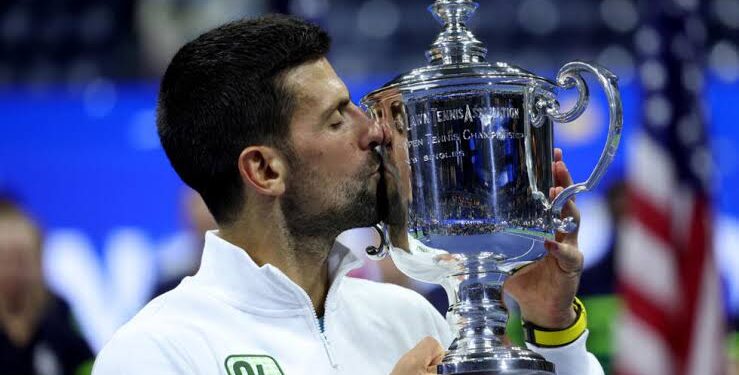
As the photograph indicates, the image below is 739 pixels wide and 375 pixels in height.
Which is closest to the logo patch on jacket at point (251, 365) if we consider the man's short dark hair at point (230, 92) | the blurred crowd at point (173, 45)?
the man's short dark hair at point (230, 92)

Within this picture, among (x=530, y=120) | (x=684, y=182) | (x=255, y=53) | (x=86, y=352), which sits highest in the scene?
(x=255, y=53)

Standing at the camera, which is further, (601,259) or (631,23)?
(631,23)

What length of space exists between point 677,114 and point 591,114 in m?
0.55

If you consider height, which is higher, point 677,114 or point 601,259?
point 677,114

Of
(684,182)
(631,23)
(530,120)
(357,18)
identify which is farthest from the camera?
(357,18)

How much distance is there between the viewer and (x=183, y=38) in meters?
6.30

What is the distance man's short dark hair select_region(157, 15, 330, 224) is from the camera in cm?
222

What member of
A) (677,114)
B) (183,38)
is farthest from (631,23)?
(183,38)

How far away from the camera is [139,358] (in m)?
2.05

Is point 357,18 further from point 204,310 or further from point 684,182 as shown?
point 204,310

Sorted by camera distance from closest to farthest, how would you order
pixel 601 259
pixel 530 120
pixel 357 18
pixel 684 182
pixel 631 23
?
pixel 530 120 → pixel 684 182 → pixel 601 259 → pixel 631 23 → pixel 357 18

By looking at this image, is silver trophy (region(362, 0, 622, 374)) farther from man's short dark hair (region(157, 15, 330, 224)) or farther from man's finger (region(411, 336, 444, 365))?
man's short dark hair (region(157, 15, 330, 224))

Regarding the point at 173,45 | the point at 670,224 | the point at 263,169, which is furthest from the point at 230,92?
the point at 173,45

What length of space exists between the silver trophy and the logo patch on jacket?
0.32 meters
